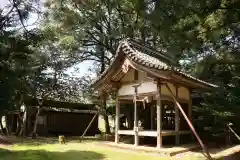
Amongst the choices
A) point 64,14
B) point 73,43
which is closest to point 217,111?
point 73,43

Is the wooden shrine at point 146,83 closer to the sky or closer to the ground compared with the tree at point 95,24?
closer to the ground

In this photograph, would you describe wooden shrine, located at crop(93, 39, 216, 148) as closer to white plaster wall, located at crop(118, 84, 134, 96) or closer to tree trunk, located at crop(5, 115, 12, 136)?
white plaster wall, located at crop(118, 84, 134, 96)

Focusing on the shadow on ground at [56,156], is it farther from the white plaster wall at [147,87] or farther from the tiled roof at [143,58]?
the tiled roof at [143,58]

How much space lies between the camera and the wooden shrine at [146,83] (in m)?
14.3

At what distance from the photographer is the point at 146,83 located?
50.3 ft

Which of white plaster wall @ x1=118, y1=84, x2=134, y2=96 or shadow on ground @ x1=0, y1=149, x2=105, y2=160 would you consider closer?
shadow on ground @ x1=0, y1=149, x2=105, y2=160

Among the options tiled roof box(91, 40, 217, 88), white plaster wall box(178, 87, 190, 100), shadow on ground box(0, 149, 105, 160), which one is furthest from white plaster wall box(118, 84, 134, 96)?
shadow on ground box(0, 149, 105, 160)

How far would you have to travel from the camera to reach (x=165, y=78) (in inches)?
553

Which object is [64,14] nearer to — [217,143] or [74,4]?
[74,4]

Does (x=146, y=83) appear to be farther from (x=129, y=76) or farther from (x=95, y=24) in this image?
(x=95, y=24)

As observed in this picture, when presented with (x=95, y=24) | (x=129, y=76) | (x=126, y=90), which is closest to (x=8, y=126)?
(x=95, y=24)

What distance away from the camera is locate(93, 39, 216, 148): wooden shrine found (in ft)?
46.9

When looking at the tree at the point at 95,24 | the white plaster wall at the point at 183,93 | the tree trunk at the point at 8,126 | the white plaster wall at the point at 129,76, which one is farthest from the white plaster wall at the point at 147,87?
the tree trunk at the point at 8,126

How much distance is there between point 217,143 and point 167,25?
940 centimetres
